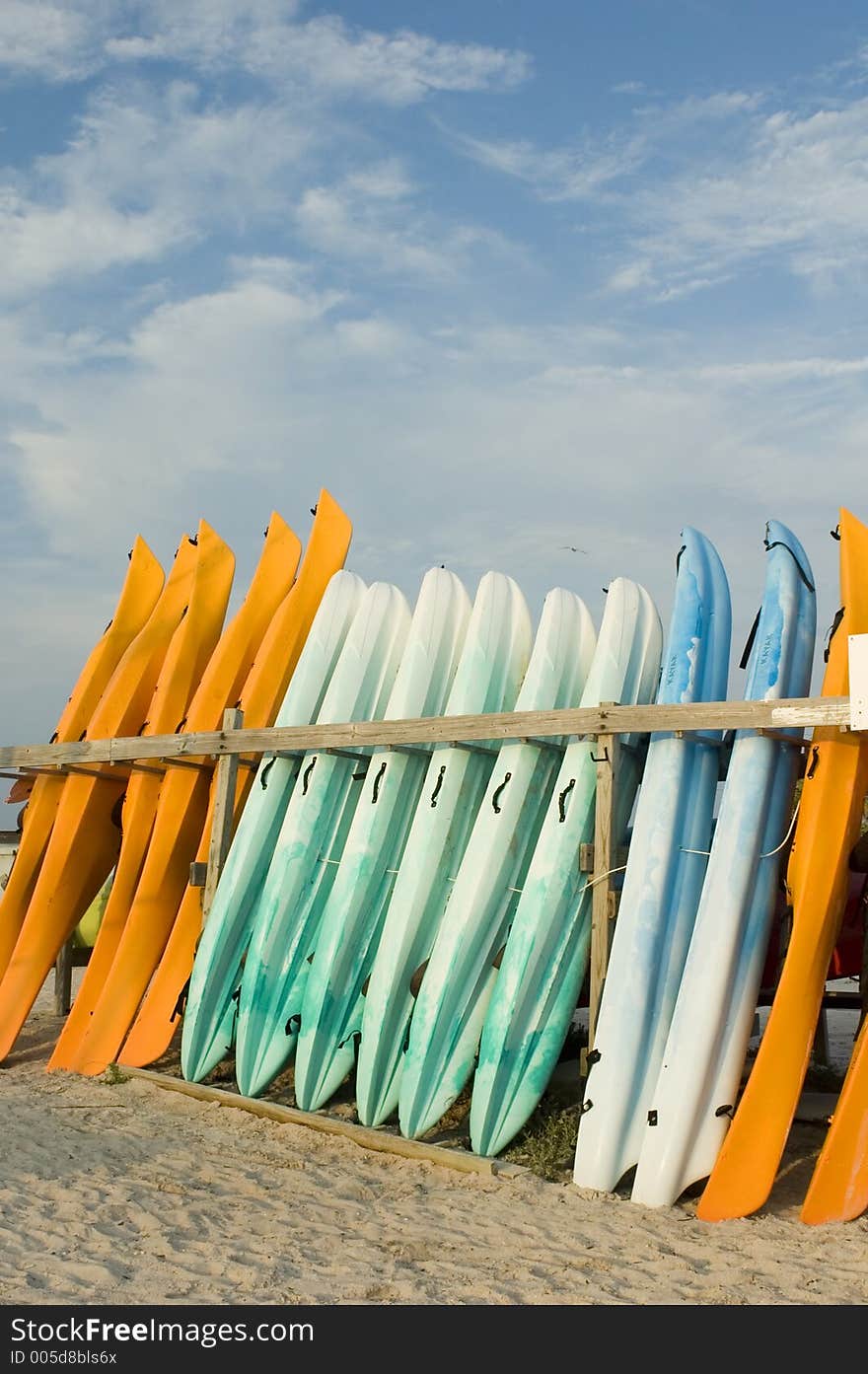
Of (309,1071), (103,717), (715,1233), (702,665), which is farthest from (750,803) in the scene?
(103,717)

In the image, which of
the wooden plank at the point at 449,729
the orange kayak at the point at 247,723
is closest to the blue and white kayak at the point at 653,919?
the wooden plank at the point at 449,729

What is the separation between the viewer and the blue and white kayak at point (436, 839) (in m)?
5.61

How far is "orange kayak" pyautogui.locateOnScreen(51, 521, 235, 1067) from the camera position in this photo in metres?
7.20

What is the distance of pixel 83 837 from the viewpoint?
7.58 metres

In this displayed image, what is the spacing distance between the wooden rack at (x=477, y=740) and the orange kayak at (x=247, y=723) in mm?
211

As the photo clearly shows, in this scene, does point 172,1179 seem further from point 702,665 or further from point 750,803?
point 702,665

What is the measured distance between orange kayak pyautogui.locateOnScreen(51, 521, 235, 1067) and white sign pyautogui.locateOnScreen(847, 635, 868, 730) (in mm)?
4086

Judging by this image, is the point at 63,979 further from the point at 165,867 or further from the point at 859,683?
the point at 859,683

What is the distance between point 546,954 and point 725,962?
830 mm

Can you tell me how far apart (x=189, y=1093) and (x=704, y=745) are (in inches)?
120

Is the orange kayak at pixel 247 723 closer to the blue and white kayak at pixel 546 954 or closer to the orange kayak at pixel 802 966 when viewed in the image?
the blue and white kayak at pixel 546 954

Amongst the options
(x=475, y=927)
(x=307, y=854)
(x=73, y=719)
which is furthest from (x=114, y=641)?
(x=475, y=927)
